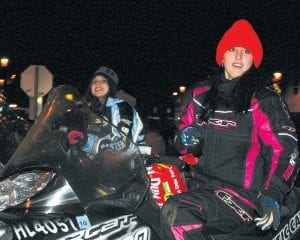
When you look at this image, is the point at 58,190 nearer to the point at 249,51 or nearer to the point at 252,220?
the point at 252,220

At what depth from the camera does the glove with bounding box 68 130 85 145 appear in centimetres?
280

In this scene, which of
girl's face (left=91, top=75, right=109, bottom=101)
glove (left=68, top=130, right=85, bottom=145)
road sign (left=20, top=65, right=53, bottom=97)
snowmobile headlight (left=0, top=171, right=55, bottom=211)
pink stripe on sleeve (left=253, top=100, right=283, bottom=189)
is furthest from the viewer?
road sign (left=20, top=65, right=53, bottom=97)

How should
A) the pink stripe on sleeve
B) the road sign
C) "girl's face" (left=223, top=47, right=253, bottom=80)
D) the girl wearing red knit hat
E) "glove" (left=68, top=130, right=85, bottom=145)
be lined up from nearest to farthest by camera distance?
"glove" (left=68, top=130, right=85, bottom=145)
the girl wearing red knit hat
the pink stripe on sleeve
"girl's face" (left=223, top=47, right=253, bottom=80)
the road sign

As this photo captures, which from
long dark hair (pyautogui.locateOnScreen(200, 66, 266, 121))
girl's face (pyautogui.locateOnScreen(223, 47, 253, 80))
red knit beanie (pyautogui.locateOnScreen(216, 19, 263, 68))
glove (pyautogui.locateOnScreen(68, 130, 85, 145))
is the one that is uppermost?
red knit beanie (pyautogui.locateOnScreen(216, 19, 263, 68))

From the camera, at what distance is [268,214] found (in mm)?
Result: 2838

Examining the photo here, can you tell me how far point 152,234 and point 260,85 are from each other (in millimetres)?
1269

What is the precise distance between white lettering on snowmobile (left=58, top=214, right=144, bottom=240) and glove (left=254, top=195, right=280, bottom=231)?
67 cm

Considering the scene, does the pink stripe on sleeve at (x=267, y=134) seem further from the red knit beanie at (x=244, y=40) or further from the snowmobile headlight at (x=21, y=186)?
the snowmobile headlight at (x=21, y=186)

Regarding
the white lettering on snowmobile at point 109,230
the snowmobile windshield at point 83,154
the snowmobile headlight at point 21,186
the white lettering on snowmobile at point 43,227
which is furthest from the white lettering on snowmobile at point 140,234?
the snowmobile headlight at point 21,186

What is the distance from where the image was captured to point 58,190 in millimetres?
2590

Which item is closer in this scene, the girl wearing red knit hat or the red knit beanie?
the girl wearing red knit hat

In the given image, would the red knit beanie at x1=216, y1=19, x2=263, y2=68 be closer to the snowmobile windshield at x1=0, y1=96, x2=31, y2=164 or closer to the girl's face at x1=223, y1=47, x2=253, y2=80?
the girl's face at x1=223, y1=47, x2=253, y2=80

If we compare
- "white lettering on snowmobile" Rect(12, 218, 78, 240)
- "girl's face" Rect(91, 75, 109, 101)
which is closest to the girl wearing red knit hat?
"white lettering on snowmobile" Rect(12, 218, 78, 240)

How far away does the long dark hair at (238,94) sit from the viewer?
3.25m
